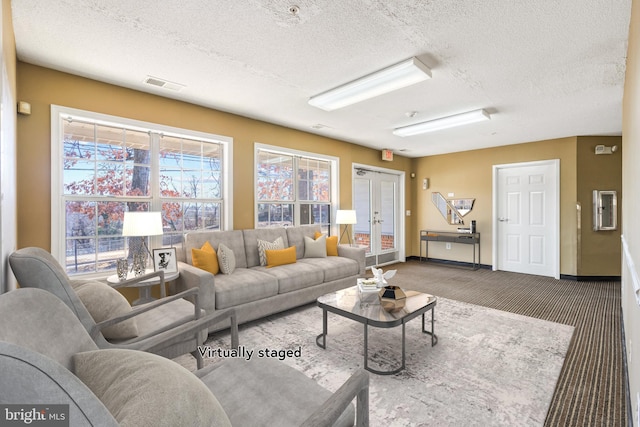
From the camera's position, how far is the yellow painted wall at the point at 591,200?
4.90m

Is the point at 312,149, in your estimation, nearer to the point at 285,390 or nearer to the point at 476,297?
the point at 476,297

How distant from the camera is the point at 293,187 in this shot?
4.75m

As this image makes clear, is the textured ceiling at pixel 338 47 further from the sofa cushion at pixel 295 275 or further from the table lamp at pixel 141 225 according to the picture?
the sofa cushion at pixel 295 275

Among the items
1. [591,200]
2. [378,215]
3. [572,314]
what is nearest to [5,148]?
[572,314]

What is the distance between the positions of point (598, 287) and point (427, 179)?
11.4 ft

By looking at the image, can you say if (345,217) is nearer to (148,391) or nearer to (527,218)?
(527,218)

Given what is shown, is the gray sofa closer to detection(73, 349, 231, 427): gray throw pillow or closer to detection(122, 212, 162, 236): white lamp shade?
detection(122, 212, 162, 236): white lamp shade

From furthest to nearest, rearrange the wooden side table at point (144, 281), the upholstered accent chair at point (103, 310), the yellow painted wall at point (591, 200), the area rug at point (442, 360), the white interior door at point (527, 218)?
the white interior door at point (527, 218)
the yellow painted wall at point (591, 200)
the wooden side table at point (144, 281)
the area rug at point (442, 360)
the upholstered accent chair at point (103, 310)

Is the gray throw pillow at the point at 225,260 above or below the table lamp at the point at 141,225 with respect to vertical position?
below

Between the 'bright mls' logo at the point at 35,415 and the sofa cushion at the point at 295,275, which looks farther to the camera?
the sofa cushion at the point at 295,275

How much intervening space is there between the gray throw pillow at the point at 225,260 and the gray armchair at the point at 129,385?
191cm

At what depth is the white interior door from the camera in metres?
5.27

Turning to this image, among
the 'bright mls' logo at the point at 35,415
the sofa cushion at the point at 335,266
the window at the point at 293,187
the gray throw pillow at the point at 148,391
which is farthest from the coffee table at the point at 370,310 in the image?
the window at the point at 293,187

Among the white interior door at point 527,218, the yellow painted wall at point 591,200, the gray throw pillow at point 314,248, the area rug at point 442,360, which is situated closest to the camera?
the area rug at point 442,360
